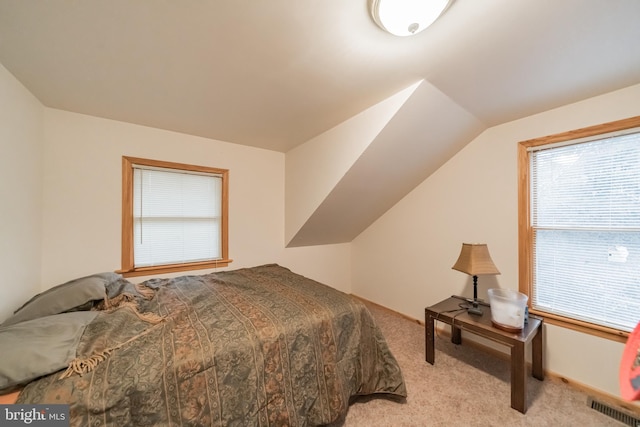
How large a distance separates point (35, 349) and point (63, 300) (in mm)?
651

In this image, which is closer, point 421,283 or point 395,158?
point 395,158

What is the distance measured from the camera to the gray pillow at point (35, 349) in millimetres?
899


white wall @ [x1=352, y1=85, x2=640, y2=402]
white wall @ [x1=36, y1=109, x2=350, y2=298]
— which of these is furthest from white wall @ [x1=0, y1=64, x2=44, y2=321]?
white wall @ [x1=352, y1=85, x2=640, y2=402]

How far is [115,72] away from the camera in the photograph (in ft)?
4.79

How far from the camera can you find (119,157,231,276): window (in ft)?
7.41

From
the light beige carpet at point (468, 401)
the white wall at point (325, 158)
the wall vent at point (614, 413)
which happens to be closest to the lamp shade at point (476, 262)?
the light beige carpet at point (468, 401)

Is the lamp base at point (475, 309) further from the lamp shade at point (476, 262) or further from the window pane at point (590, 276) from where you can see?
the window pane at point (590, 276)

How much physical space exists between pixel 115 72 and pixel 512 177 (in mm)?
3089

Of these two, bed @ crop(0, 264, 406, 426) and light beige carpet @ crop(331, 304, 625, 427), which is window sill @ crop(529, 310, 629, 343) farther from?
bed @ crop(0, 264, 406, 426)

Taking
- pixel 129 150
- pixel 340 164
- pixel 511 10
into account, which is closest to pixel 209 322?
pixel 340 164

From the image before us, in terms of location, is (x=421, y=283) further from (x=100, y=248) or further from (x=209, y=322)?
(x=100, y=248)

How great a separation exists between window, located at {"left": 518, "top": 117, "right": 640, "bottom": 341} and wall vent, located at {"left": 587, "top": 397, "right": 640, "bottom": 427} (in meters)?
0.45

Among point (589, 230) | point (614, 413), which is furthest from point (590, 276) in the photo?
point (614, 413)

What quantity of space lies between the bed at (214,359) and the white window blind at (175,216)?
1.81 ft
